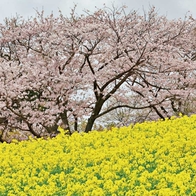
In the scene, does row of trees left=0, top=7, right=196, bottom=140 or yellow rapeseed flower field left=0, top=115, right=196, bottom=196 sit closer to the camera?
yellow rapeseed flower field left=0, top=115, right=196, bottom=196

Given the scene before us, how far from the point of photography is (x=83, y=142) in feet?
38.7

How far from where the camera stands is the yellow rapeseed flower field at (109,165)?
6.85 meters

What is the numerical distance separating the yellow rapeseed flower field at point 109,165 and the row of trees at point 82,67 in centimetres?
575

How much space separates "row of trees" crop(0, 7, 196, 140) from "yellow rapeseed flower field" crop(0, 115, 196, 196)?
5.75 m

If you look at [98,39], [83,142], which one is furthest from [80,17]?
[83,142]

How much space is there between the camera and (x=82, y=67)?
19859 mm

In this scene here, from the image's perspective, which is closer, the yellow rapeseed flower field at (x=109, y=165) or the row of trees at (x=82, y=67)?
the yellow rapeseed flower field at (x=109, y=165)

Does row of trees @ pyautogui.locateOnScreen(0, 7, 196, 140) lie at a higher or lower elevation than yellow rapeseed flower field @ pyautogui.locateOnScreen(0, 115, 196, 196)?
higher

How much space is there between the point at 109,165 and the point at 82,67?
11.7 metres

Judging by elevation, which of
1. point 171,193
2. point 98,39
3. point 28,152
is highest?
point 98,39

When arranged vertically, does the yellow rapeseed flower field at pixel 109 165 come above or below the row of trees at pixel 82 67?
below

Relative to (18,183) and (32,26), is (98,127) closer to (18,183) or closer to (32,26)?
(32,26)

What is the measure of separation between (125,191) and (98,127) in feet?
73.9

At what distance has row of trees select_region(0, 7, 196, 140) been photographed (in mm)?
18375
